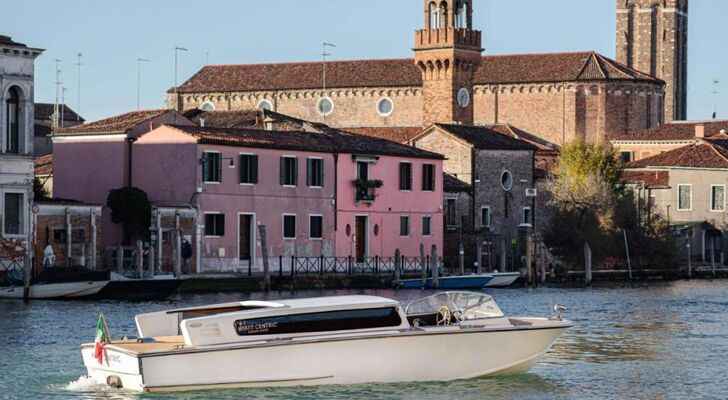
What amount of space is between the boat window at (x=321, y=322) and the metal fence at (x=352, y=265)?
1105 inches

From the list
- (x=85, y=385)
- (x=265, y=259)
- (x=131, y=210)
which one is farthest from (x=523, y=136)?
(x=85, y=385)

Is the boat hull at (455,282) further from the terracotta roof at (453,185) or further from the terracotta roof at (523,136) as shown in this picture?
the terracotta roof at (523,136)

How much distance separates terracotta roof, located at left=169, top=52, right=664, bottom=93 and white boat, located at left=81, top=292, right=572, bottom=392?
2855 inches

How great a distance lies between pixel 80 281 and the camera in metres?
48.6

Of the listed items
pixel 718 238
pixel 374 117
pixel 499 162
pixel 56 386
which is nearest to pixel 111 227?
pixel 499 162

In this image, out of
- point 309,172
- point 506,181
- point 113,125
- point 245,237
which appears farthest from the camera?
point 506,181

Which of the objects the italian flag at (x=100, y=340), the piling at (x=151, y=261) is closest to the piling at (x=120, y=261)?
the piling at (x=151, y=261)

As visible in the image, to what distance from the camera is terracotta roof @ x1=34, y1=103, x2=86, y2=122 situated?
9886 cm

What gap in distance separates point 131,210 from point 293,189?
24.5ft

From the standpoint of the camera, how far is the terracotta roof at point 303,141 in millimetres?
59281

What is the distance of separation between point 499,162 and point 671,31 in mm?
53055

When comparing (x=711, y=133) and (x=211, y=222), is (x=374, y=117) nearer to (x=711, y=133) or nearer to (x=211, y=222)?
(x=711, y=133)

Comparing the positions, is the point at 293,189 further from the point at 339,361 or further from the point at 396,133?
the point at 339,361

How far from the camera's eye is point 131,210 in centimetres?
5641
